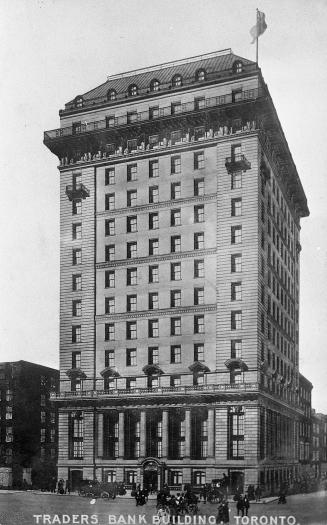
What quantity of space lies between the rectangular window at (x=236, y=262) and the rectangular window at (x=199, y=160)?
586 centimetres

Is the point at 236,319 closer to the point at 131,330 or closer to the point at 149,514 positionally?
the point at 131,330

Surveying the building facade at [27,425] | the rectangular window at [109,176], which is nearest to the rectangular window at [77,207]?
the rectangular window at [109,176]

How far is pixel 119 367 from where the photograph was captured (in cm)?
4244

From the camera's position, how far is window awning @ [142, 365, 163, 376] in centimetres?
4153

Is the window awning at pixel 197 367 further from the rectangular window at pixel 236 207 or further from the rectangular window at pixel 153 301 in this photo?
the rectangular window at pixel 236 207

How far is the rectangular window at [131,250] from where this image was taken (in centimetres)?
4253

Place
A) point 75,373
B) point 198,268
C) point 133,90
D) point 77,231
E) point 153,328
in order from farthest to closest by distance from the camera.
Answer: point 133,90, point 75,373, point 153,328, point 77,231, point 198,268

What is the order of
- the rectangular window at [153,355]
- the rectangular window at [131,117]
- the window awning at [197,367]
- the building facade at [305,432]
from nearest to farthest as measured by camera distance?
the building facade at [305,432]
the window awning at [197,367]
the rectangular window at [153,355]
the rectangular window at [131,117]

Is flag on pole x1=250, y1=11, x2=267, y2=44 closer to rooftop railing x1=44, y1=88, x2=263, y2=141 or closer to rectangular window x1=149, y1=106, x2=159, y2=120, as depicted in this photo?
rooftop railing x1=44, y1=88, x2=263, y2=141

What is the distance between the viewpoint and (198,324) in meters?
40.5

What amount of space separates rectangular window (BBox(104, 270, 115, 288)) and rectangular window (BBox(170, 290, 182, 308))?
387 cm

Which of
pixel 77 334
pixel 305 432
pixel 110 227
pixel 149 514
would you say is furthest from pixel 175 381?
pixel 149 514

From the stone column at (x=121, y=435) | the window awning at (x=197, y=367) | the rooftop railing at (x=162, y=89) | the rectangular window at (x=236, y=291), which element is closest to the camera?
the rectangular window at (x=236, y=291)

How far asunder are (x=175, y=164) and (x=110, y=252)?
6.87 m
